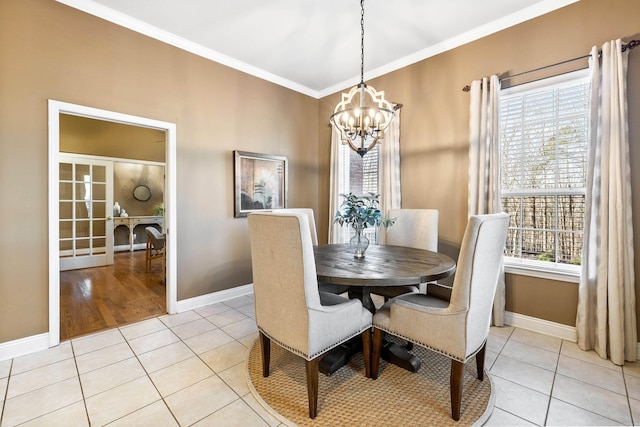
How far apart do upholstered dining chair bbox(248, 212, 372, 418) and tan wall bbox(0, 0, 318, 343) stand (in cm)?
193

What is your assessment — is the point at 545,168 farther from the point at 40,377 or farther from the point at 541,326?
the point at 40,377

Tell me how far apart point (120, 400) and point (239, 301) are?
1.84 meters

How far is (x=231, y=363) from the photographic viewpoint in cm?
220

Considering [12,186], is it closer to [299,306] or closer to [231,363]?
[231,363]

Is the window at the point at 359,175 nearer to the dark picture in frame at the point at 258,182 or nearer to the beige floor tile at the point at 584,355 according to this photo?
the dark picture in frame at the point at 258,182

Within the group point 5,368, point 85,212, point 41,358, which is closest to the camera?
point 5,368

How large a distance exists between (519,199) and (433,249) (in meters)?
1.02

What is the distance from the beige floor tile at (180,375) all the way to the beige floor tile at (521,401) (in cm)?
198

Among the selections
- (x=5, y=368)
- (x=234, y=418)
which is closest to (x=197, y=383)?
(x=234, y=418)

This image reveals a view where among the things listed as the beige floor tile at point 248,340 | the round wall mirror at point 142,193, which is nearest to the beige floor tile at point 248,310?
the beige floor tile at point 248,340

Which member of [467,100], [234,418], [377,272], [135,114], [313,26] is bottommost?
[234,418]

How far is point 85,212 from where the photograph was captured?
5148 millimetres

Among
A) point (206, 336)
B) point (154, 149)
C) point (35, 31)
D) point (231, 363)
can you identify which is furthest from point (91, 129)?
point (231, 363)

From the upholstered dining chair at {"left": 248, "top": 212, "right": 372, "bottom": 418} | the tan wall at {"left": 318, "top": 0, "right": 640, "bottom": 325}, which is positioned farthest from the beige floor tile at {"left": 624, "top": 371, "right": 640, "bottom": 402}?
the upholstered dining chair at {"left": 248, "top": 212, "right": 372, "bottom": 418}
